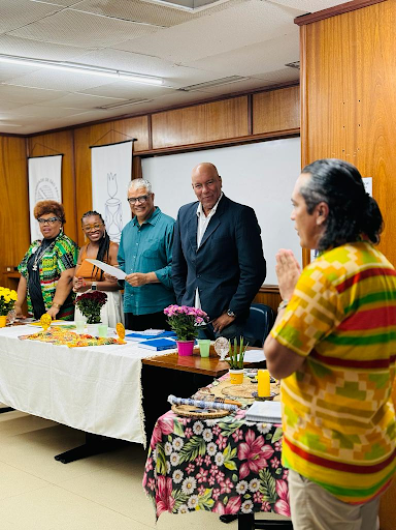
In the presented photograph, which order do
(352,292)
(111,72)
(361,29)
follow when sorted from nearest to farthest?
(352,292)
(361,29)
(111,72)

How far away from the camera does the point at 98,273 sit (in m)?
4.84

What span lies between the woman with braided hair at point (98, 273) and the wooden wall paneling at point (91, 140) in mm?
1782

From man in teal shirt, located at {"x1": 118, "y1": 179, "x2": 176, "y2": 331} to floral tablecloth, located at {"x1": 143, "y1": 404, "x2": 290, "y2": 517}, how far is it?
210cm

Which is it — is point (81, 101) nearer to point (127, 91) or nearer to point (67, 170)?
point (127, 91)

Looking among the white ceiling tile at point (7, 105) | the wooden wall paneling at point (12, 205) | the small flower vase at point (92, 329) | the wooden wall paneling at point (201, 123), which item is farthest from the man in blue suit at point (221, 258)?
the wooden wall paneling at point (12, 205)

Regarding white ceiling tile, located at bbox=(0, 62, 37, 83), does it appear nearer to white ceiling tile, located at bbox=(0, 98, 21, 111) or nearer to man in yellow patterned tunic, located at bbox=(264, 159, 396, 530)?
white ceiling tile, located at bbox=(0, 98, 21, 111)

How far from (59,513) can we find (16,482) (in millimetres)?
545

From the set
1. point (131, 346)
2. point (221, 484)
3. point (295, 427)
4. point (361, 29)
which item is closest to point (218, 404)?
point (221, 484)

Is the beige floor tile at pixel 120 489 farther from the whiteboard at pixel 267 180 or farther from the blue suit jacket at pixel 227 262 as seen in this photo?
the whiteboard at pixel 267 180

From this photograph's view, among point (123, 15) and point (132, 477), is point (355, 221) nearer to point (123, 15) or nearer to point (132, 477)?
point (123, 15)

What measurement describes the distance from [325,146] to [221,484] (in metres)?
1.83

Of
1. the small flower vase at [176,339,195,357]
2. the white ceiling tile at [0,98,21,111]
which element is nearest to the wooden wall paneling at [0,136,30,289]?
the white ceiling tile at [0,98,21,111]

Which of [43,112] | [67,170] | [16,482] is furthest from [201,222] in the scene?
[67,170]

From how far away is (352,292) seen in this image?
1.47m
